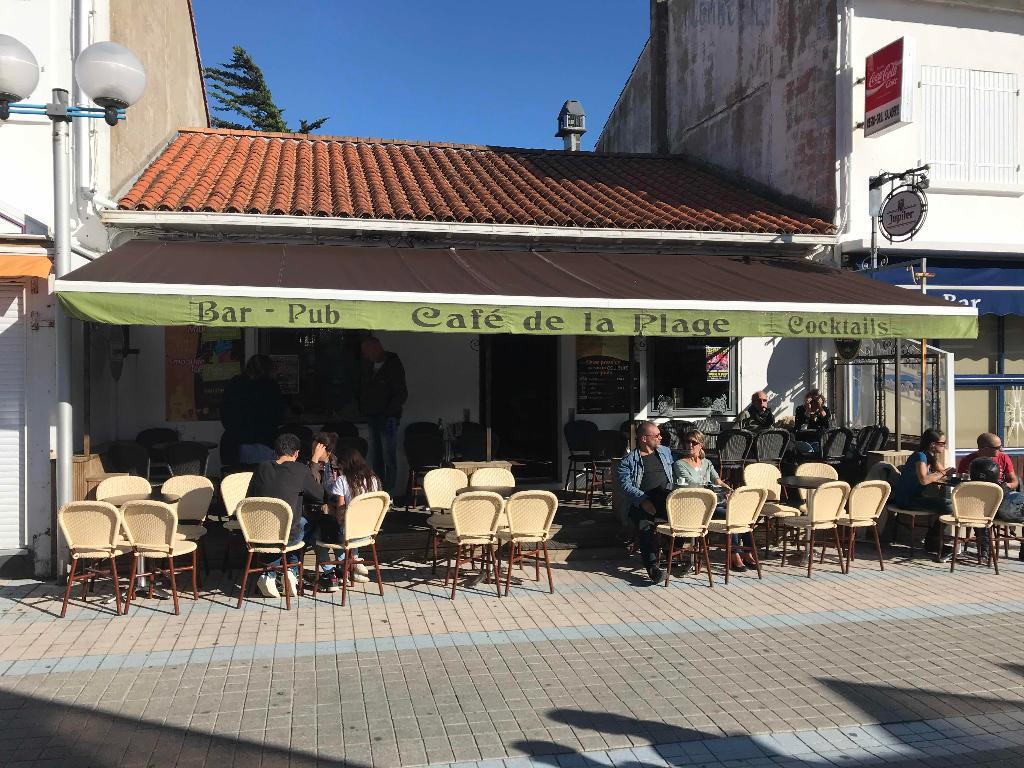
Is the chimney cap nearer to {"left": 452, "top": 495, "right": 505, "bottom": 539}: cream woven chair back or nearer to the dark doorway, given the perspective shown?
the dark doorway

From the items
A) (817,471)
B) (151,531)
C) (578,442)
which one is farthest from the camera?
(578,442)

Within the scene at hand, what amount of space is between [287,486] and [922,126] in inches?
381

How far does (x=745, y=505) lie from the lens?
24.1 ft

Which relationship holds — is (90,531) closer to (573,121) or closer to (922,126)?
(922,126)

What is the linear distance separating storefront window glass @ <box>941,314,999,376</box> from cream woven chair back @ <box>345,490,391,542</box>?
8795mm

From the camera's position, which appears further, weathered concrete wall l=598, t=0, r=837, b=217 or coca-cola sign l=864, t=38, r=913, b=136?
weathered concrete wall l=598, t=0, r=837, b=217

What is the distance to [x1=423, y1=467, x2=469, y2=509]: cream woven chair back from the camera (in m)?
7.79

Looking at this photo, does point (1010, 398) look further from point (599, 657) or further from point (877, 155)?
point (599, 657)

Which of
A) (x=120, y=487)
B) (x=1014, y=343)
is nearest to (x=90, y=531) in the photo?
(x=120, y=487)

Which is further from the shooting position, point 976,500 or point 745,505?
point 976,500

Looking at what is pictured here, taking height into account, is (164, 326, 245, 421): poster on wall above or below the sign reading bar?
below

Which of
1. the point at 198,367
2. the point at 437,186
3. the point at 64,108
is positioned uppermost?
the point at 437,186

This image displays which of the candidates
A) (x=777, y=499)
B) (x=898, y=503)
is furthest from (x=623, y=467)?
(x=898, y=503)

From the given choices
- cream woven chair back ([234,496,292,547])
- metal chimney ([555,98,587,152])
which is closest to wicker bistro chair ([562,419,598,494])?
cream woven chair back ([234,496,292,547])
